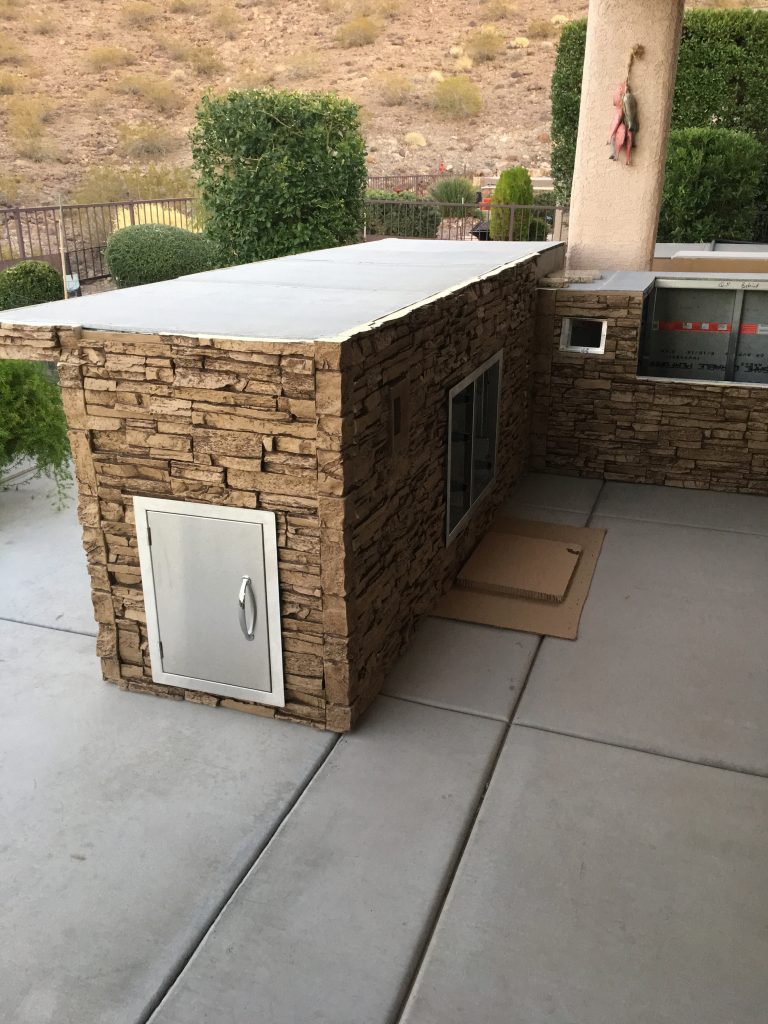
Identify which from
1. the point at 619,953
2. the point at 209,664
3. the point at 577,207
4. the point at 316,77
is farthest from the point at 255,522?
the point at 316,77

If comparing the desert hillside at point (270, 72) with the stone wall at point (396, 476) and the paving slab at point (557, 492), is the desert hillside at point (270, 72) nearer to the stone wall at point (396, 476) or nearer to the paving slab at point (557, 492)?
the paving slab at point (557, 492)

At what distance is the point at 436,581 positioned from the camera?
5.25 metres

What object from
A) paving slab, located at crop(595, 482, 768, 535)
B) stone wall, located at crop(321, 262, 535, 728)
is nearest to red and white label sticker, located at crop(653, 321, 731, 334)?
paving slab, located at crop(595, 482, 768, 535)

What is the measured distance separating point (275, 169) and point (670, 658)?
9.88m

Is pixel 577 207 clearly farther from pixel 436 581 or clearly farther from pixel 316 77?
pixel 316 77

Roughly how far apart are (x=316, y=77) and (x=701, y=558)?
45.7 m

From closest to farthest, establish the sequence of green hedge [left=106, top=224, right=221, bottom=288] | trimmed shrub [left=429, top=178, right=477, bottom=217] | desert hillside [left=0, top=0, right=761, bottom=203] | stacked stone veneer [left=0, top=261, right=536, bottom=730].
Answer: stacked stone veneer [left=0, top=261, right=536, bottom=730] < green hedge [left=106, top=224, right=221, bottom=288] < trimmed shrub [left=429, top=178, right=477, bottom=217] < desert hillside [left=0, top=0, right=761, bottom=203]

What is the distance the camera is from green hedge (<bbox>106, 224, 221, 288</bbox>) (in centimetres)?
1440

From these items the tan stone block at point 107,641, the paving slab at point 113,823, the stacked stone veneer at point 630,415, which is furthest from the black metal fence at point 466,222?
the paving slab at point 113,823

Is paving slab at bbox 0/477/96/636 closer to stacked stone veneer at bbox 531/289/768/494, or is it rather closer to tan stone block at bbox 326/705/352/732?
tan stone block at bbox 326/705/352/732

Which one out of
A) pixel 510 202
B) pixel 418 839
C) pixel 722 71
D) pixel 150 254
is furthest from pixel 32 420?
pixel 722 71

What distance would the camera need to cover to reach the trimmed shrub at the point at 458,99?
136 feet

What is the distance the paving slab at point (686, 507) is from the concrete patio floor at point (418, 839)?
58.9 inches

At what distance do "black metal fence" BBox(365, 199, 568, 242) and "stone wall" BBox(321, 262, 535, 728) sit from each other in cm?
1145
